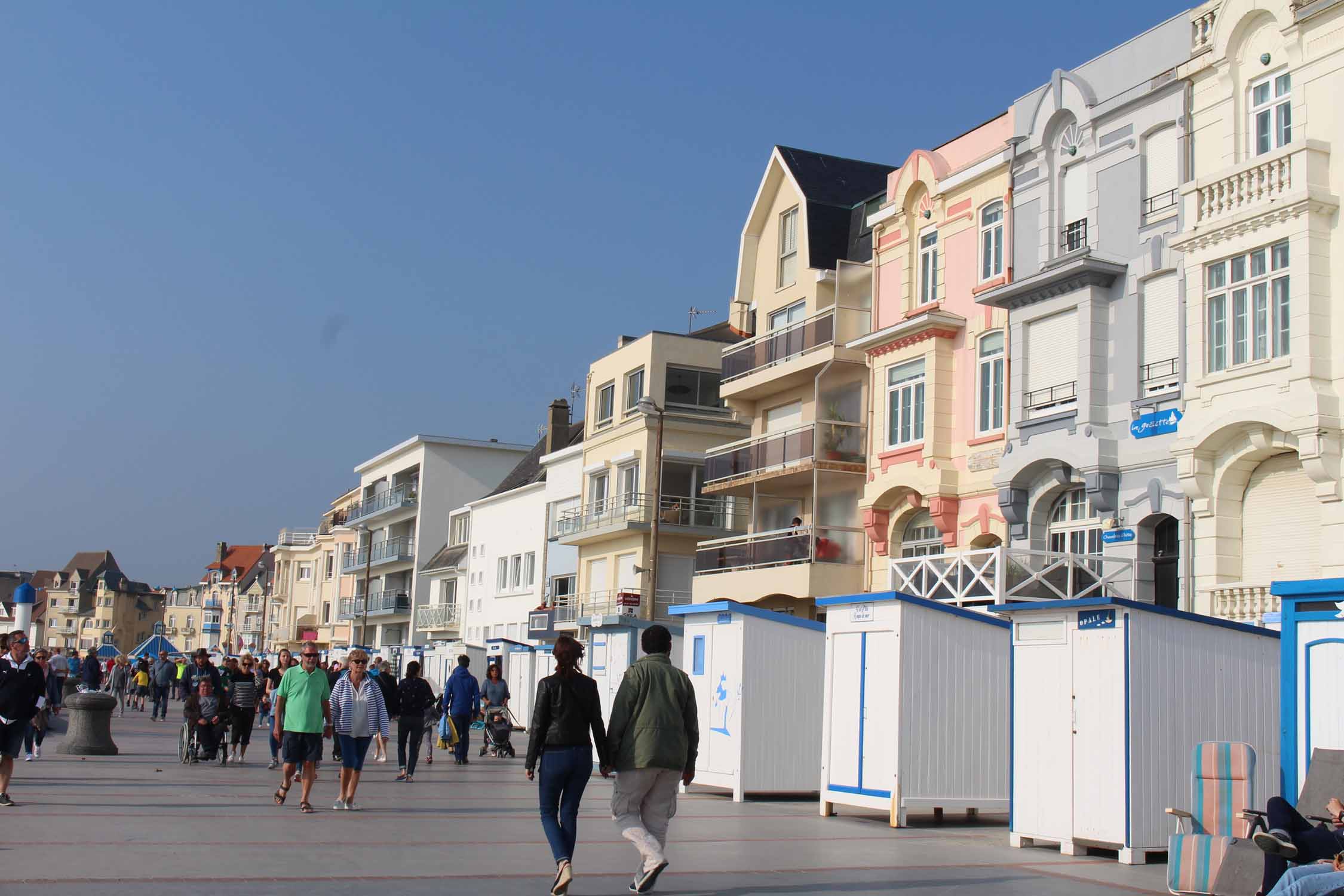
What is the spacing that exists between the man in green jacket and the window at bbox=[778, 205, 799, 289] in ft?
88.2

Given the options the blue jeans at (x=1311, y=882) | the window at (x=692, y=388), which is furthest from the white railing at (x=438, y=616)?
the blue jeans at (x=1311, y=882)

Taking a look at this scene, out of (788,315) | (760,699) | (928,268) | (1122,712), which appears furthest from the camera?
(788,315)

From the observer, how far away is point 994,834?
15766mm

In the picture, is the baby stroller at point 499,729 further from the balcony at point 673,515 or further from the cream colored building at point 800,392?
the balcony at point 673,515

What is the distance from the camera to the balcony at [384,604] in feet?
244

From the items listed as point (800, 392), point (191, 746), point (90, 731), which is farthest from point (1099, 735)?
point (800, 392)

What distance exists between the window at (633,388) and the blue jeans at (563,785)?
3438 cm

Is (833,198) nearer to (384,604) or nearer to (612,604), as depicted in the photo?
(612,604)

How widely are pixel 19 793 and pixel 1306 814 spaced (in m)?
12.8

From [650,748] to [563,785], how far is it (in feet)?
2.17

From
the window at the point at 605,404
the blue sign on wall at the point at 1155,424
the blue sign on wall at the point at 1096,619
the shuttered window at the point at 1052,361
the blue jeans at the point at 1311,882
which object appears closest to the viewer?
the blue jeans at the point at 1311,882

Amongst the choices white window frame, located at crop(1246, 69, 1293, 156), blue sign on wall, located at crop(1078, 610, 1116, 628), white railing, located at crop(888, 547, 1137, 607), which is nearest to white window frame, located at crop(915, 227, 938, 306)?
white railing, located at crop(888, 547, 1137, 607)

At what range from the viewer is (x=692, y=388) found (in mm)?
44406

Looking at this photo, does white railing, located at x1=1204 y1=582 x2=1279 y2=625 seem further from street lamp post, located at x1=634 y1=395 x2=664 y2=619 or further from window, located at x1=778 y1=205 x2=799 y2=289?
window, located at x1=778 y1=205 x2=799 y2=289
